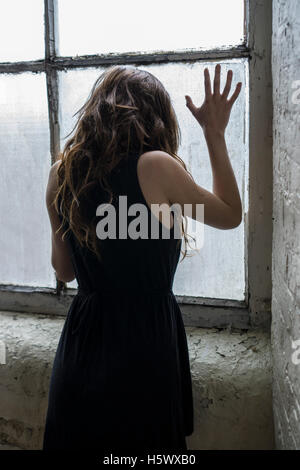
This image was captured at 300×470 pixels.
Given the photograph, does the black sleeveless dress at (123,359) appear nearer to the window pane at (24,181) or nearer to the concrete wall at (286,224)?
the concrete wall at (286,224)

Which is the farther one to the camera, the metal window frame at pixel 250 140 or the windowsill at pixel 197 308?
the windowsill at pixel 197 308

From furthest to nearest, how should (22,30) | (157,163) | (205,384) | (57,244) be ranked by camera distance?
(22,30), (205,384), (57,244), (157,163)

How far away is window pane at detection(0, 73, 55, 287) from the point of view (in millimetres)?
1631

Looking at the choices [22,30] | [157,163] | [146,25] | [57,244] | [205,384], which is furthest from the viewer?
[22,30]

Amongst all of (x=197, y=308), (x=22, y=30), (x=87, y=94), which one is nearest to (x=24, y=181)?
(x=87, y=94)

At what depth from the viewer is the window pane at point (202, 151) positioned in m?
1.46

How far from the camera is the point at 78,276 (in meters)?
1.19

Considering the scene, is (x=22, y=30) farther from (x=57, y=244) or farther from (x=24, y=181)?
(x=57, y=244)

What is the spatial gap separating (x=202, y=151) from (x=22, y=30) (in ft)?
2.44

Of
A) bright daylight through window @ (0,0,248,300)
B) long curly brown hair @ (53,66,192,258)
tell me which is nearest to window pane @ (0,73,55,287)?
bright daylight through window @ (0,0,248,300)

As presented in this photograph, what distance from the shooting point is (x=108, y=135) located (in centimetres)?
107

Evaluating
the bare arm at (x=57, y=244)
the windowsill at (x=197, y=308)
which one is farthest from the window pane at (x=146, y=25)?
the windowsill at (x=197, y=308)

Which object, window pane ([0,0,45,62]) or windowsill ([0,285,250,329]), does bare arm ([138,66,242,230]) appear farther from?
window pane ([0,0,45,62])

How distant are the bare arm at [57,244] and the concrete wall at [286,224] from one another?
55cm
